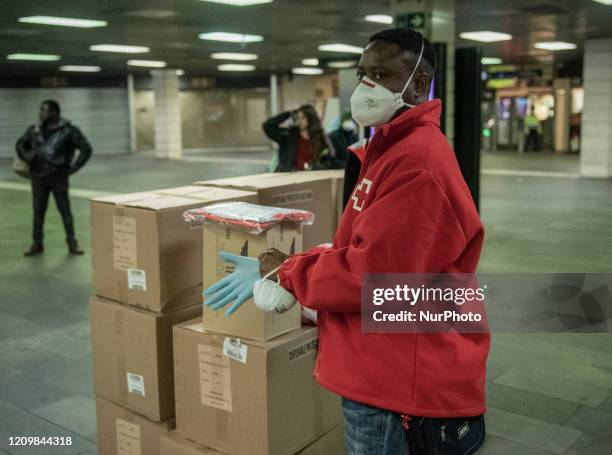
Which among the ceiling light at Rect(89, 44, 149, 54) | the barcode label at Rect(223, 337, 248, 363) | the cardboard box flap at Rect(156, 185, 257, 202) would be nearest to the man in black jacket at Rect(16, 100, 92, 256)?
the cardboard box flap at Rect(156, 185, 257, 202)

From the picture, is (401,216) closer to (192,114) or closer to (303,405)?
(303,405)

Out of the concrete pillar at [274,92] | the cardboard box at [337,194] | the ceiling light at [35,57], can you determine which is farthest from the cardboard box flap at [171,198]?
the concrete pillar at [274,92]

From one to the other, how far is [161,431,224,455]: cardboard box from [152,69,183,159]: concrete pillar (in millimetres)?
23882

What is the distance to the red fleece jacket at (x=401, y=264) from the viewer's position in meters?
1.45

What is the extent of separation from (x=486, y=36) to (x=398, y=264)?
1493cm

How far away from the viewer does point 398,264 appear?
146cm

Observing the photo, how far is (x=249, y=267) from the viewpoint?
1.79 m

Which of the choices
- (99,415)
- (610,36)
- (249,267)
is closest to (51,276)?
(99,415)

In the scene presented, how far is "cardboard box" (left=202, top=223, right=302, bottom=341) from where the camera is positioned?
2.33m

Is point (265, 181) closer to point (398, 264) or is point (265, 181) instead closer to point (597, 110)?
point (398, 264)

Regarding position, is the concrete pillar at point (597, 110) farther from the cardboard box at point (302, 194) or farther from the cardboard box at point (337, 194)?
the cardboard box at point (302, 194)

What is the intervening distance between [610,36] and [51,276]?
13.7m

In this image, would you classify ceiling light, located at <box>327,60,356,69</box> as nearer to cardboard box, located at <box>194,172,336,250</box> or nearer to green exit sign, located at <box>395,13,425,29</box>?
green exit sign, located at <box>395,13,425,29</box>

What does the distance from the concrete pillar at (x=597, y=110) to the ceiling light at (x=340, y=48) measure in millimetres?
5520
